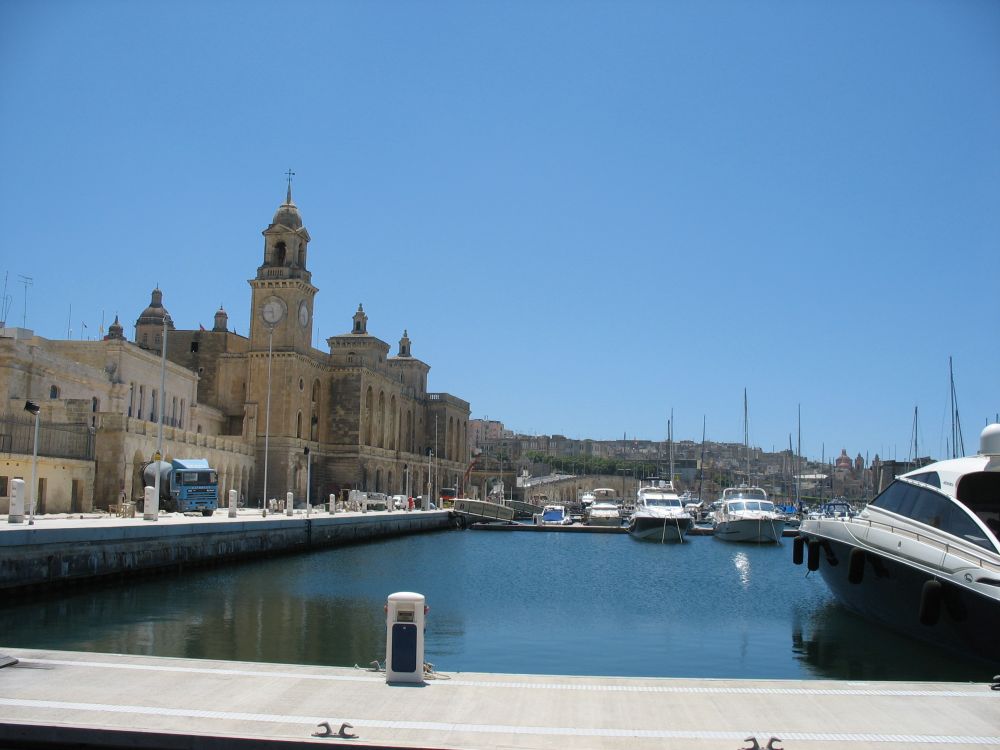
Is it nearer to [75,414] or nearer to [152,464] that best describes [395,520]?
[152,464]

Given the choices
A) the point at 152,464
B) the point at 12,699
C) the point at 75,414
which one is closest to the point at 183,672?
the point at 12,699

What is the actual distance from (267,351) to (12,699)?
59.9 meters

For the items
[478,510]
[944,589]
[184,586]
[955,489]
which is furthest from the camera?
[478,510]

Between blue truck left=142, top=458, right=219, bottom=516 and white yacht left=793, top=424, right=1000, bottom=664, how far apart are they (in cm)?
3085

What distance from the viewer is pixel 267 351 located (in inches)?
2653

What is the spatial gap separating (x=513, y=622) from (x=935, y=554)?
909 cm

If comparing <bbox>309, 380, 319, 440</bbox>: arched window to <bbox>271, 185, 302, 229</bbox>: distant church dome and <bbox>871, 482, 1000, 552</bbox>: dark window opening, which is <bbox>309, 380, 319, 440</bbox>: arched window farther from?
<bbox>871, 482, 1000, 552</bbox>: dark window opening

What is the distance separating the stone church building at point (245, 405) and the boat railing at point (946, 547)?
2696cm

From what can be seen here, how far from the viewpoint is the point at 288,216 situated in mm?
68562

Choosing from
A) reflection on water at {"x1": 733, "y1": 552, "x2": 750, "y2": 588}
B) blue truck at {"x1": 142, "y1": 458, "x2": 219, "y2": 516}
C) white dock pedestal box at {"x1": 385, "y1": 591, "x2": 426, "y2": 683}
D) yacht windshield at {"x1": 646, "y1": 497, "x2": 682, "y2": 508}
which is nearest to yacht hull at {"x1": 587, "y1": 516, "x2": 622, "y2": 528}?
yacht windshield at {"x1": 646, "y1": 497, "x2": 682, "y2": 508}

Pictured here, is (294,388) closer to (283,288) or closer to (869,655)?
(283,288)

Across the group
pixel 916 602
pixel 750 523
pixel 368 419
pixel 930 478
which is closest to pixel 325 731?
pixel 916 602

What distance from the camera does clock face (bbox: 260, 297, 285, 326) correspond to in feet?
221

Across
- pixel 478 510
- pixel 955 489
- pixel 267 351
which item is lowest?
pixel 478 510
